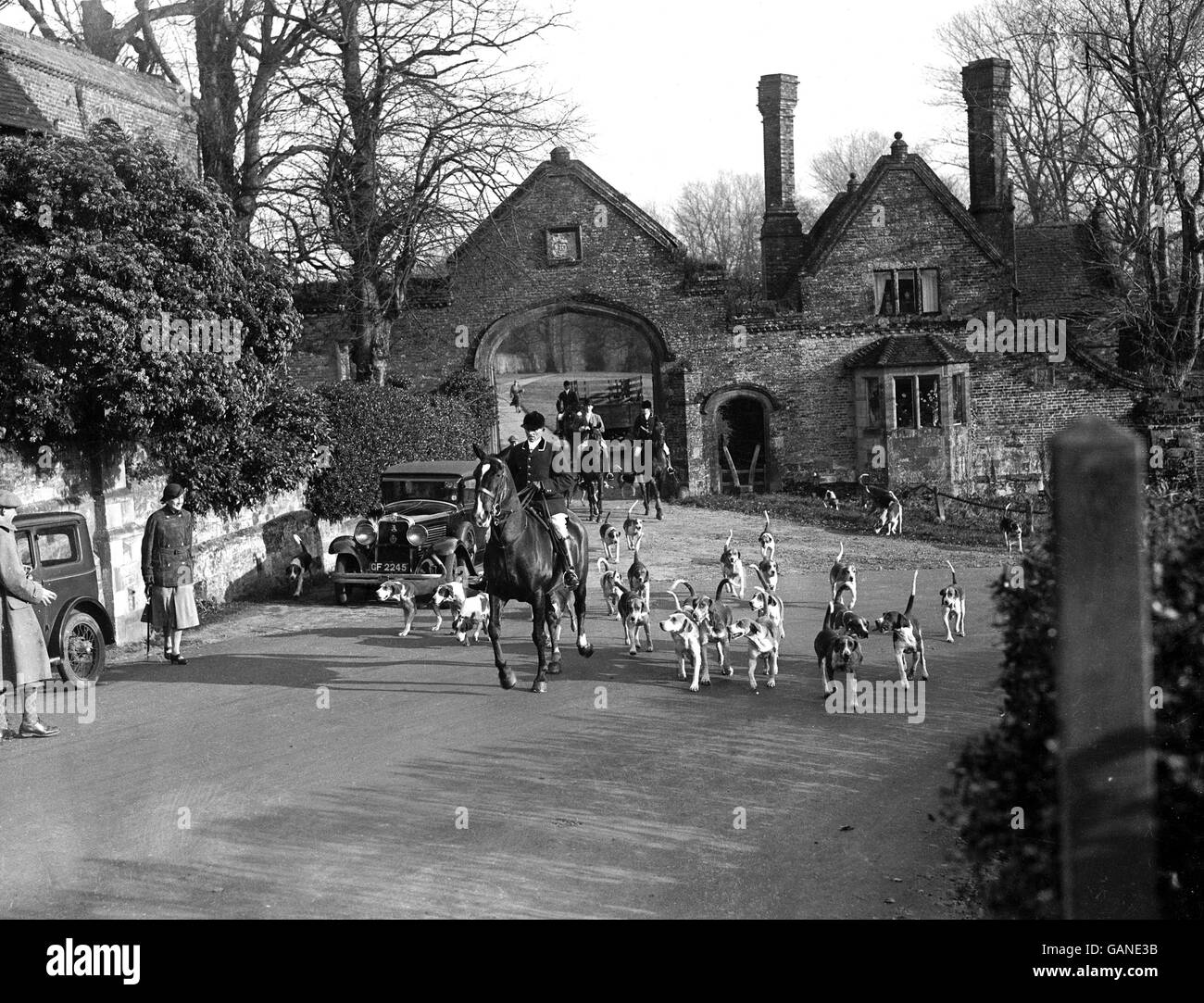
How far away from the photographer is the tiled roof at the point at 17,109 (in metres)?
22.5

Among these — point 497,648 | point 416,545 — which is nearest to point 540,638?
point 497,648

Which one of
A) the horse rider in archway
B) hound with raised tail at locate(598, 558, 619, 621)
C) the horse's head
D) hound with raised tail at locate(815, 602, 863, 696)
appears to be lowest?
hound with raised tail at locate(815, 602, 863, 696)

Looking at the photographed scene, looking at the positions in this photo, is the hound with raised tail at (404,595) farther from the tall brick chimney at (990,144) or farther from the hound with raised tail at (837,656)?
the tall brick chimney at (990,144)

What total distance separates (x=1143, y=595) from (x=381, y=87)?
30.2 metres

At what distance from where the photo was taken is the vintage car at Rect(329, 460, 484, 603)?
1895 centimetres

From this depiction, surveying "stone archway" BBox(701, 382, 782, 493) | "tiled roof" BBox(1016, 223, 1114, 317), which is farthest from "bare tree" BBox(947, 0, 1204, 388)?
"stone archway" BBox(701, 382, 782, 493)

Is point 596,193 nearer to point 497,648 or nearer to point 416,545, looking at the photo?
point 416,545

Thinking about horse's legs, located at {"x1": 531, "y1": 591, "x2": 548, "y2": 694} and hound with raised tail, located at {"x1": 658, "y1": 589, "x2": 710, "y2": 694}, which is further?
horse's legs, located at {"x1": 531, "y1": 591, "x2": 548, "y2": 694}

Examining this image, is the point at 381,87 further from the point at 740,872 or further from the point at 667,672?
the point at 740,872

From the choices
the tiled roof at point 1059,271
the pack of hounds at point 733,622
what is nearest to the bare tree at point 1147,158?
the tiled roof at point 1059,271

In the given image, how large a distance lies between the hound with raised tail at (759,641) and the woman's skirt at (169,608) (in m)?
6.96

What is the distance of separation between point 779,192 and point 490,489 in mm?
29189

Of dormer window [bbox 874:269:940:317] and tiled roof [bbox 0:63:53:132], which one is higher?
tiled roof [bbox 0:63:53:132]

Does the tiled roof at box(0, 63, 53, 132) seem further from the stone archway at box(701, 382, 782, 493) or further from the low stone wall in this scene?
the stone archway at box(701, 382, 782, 493)
